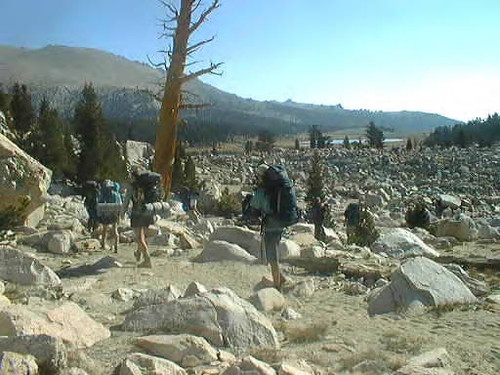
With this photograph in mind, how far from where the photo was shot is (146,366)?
11.4ft

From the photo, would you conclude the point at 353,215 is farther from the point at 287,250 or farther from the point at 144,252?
the point at 144,252

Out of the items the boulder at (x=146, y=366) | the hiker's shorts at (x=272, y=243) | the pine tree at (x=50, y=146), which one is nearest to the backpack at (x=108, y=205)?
the hiker's shorts at (x=272, y=243)

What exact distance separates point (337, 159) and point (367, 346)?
46.6 m

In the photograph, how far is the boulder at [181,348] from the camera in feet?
12.4

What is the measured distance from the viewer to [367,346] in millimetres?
4488

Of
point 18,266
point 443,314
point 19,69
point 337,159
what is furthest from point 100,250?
point 19,69

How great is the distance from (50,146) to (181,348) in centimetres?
2153

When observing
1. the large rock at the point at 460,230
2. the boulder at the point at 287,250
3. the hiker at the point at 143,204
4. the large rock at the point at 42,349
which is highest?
the hiker at the point at 143,204

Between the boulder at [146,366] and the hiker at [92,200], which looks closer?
the boulder at [146,366]

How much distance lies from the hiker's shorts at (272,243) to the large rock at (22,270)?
2.34 metres

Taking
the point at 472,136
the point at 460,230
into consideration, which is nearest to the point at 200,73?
the point at 460,230

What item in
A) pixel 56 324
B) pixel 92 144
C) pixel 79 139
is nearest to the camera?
pixel 56 324

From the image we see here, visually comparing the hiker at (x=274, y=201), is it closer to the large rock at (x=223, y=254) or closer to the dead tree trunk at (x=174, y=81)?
the large rock at (x=223, y=254)

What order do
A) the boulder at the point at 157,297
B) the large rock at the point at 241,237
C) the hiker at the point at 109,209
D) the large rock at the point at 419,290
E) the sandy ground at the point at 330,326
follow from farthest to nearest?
the hiker at the point at 109,209 → the large rock at the point at 241,237 → the large rock at the point at 419,290 → the boulder at the point at 157,297 → the sandy ground at the point at 330,326
